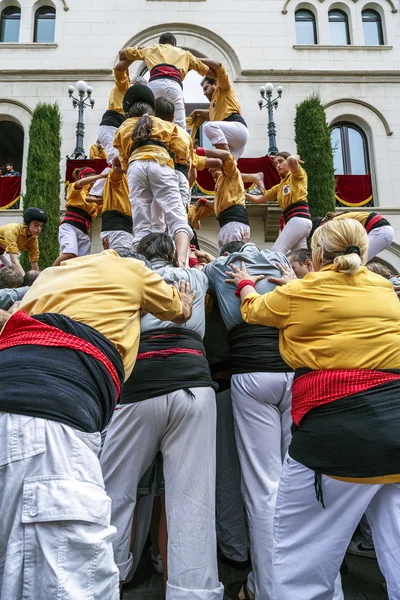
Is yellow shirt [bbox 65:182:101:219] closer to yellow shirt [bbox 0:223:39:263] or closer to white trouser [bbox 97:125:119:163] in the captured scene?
yellow shirt [bbox 0:223:39:263]

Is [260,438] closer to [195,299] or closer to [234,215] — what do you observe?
[195,299]

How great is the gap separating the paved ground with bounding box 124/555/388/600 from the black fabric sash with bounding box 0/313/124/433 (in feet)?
5.39

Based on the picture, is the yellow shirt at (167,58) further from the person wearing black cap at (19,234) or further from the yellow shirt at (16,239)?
A: the yellow shirt at (16,239)

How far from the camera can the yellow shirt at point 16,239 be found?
7.51 metres

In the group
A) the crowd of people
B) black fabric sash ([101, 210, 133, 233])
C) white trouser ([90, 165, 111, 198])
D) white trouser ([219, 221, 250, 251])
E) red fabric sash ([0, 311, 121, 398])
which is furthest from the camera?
white trouser ([90, 165, 111, 198])

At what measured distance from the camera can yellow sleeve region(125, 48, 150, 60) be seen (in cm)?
603

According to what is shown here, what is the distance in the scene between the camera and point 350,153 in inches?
626

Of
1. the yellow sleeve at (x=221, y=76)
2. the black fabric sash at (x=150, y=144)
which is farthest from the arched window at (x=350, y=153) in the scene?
the black fabric sash at (x=150, y=144)

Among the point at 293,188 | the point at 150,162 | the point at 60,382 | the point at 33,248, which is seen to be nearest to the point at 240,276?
the point at 60,382

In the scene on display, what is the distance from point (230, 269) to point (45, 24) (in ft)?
55.2

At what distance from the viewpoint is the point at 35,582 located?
1.61m

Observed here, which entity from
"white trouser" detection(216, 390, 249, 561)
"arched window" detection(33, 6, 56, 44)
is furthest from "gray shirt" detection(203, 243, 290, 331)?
"arched window" detection(33, 6, 56, 44)

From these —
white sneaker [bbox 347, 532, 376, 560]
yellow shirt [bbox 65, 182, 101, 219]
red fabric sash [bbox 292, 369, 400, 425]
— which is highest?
yellow shirt [bbox 65, 182, 101, 219]

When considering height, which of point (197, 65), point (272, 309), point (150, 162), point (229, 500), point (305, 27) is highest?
point (305, 27)
